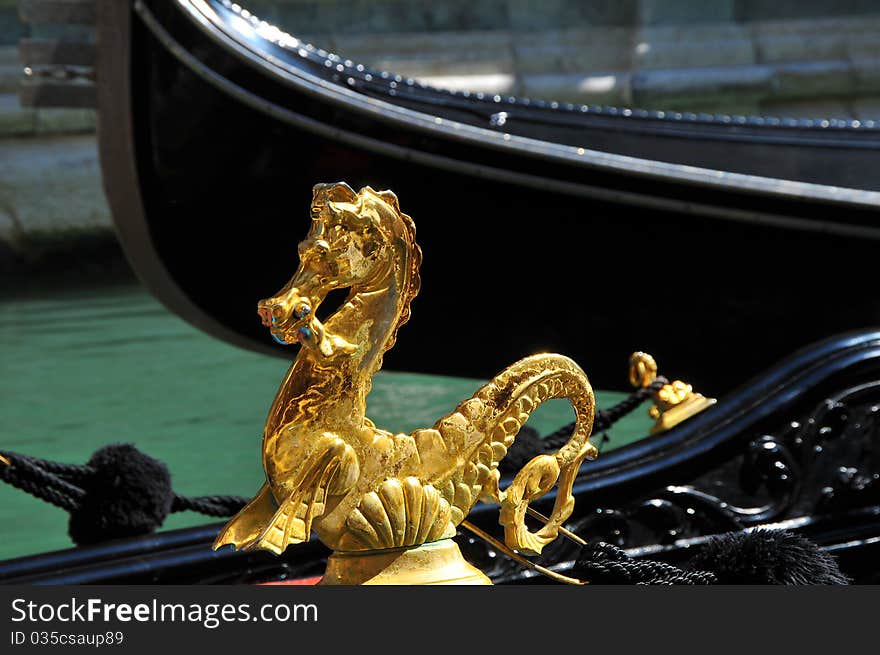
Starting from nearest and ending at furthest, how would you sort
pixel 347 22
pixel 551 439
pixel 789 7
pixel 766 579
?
pixel 766 579
pixel 551 439
pixel 347 22
pixel 789 7

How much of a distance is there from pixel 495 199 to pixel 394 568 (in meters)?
1.61

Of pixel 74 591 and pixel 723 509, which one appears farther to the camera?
pixel 723 509

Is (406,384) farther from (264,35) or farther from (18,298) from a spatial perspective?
(18,298)

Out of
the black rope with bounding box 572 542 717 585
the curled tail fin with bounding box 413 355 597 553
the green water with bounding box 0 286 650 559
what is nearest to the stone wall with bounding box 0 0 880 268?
the green water with bounding box 0 286 650 559

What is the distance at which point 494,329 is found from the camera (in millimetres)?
2436

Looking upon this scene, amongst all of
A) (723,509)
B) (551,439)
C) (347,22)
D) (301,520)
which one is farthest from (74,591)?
(347,22)

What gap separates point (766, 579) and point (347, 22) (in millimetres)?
6215

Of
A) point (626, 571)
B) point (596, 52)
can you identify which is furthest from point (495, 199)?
point (596, 52)

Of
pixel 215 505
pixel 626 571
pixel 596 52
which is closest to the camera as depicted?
pixel 626 571

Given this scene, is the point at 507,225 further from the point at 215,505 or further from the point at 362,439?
the point at 362,439

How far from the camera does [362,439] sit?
2.32ft

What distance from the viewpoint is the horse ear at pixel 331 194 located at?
69 centimetres

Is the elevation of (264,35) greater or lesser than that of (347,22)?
lesser

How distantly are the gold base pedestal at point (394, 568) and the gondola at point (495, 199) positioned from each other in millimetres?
1537
